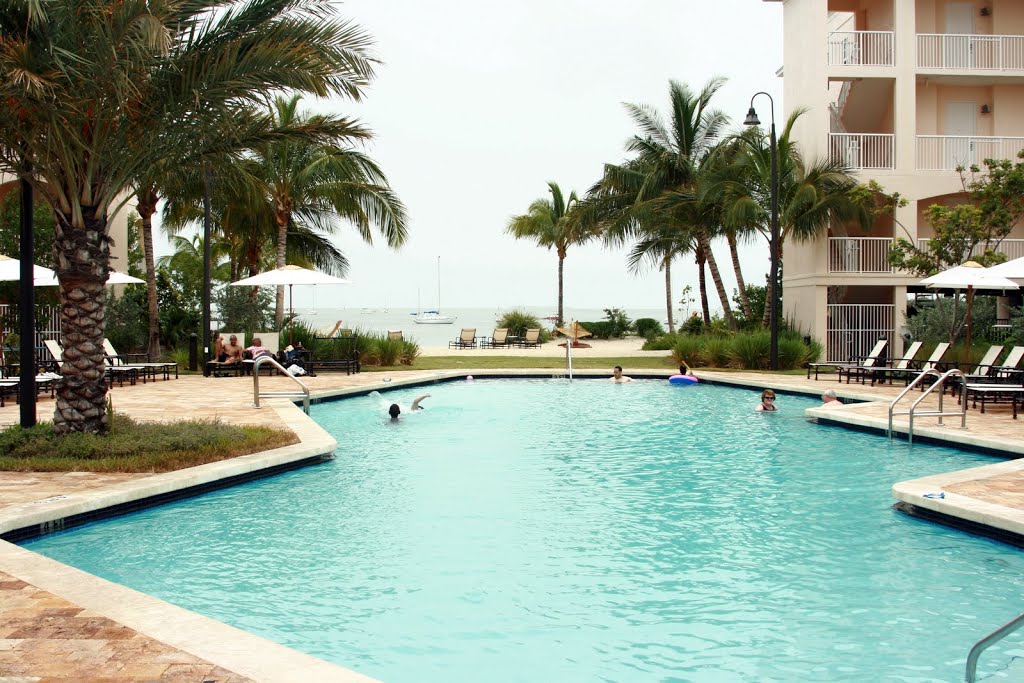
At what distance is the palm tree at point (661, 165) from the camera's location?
93.1 feet

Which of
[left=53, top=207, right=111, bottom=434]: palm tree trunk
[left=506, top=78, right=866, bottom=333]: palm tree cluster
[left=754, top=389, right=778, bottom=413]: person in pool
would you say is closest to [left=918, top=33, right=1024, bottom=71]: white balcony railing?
[left=506, top=78, right=866, bottom=333]: palm tree cluster

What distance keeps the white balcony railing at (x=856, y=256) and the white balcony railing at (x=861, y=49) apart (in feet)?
16.2

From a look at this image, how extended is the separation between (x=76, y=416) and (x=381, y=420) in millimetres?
5614

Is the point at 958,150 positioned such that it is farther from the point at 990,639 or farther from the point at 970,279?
the point at 990,639

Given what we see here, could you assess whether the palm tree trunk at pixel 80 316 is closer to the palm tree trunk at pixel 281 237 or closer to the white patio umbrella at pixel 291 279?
the white patio umbrella at pixel 291 279

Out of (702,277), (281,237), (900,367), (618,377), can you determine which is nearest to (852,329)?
(900,367)

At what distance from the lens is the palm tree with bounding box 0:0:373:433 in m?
8.72

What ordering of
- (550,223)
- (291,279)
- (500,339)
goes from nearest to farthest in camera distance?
(291,279) → (500,339) → (550,223)

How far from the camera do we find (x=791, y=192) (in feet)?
81.0

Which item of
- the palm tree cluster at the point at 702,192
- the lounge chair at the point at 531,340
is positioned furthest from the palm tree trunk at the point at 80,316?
the lounge chair at the point at 531,340

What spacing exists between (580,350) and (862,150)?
12331 mm

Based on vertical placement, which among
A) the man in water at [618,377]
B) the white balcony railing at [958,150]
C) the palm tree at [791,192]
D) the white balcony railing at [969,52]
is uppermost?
the white balcony railing at [969,52]

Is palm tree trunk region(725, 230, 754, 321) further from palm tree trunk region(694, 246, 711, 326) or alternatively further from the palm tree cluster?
palm tree trunk region(694, 246, 711, 326)

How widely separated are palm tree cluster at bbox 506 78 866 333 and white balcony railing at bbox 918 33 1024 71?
4060mm
